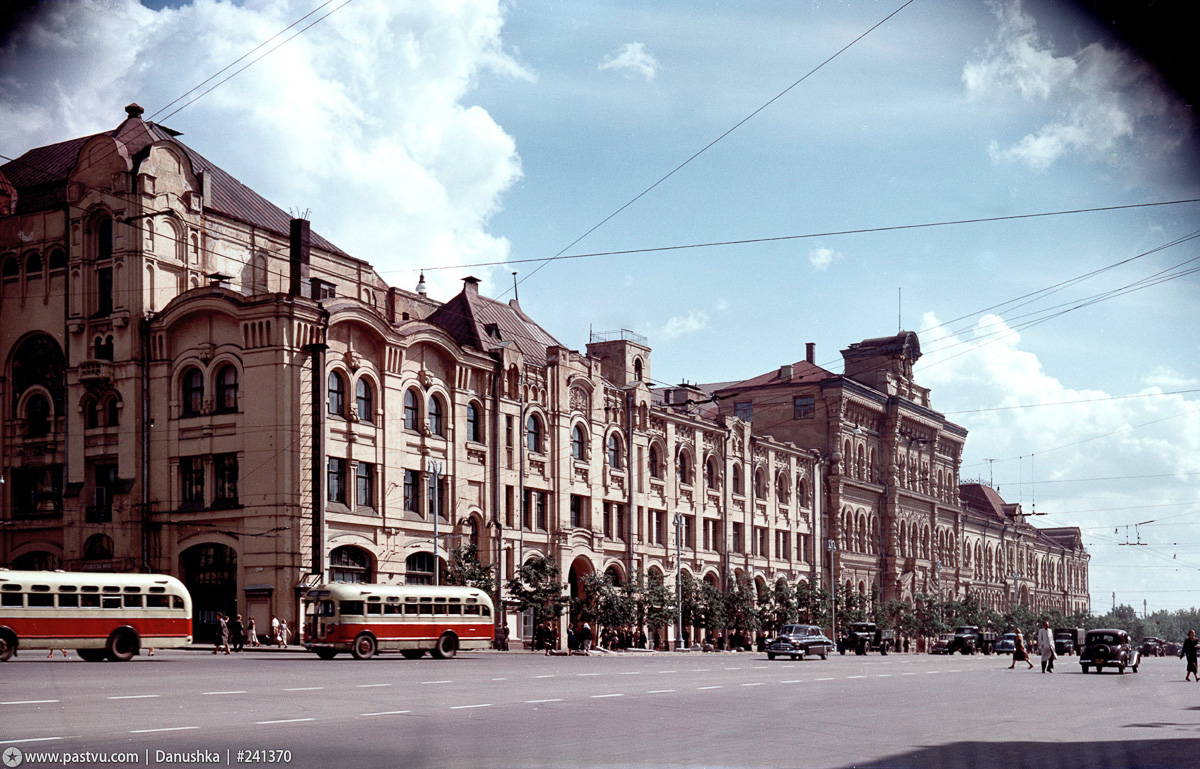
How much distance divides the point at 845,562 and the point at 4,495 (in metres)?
58.3

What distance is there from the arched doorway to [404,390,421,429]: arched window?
370 inches

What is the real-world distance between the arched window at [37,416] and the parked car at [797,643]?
30.8 metres

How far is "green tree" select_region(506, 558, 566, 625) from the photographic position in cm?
5712

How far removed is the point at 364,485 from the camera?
2112 inches

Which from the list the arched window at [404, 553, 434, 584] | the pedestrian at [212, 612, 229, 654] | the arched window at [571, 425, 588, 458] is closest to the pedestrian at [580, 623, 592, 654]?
the arched window at [404, 553, 434, 584]

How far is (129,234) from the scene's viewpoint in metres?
51.6

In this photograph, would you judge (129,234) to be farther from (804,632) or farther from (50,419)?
(804,632)

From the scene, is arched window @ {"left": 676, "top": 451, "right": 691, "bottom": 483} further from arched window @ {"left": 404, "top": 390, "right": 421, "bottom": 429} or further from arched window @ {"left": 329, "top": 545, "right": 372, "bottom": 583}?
arched window @ {"left": 329, "top": 545, "right": 372, "bottom": 583}

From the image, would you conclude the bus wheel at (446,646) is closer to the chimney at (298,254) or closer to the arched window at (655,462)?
the chimney at (298,254)

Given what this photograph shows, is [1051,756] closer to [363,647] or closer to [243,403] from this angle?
[363,647]

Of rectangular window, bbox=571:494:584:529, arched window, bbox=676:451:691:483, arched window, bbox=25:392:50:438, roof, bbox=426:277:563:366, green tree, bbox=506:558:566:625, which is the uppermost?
roof, bbox=426:277:563:366

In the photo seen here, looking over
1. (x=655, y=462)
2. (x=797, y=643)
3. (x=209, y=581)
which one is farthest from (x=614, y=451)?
(x=209, y=581)

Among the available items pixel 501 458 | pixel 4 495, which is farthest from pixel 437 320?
pixel 4 495

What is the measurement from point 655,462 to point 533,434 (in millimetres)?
11775
